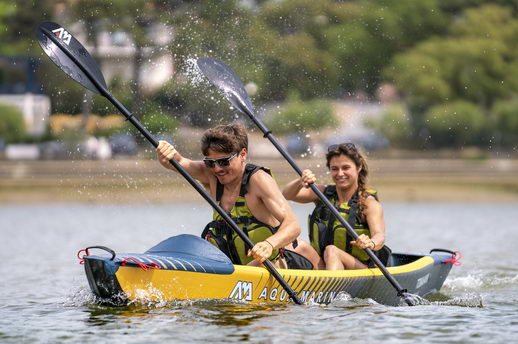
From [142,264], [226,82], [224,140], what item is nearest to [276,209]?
[224,140]

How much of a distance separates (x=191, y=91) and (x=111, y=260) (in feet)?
61.1

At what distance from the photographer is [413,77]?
4641cm

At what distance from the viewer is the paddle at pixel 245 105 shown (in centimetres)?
1020

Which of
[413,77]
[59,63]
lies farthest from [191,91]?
[413,77]

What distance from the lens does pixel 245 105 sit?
1083 cm

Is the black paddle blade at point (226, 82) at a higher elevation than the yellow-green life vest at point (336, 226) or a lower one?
higher

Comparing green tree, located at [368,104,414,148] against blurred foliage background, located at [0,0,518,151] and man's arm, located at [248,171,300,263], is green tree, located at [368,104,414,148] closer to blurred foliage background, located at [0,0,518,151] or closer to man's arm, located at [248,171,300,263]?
blurred foliage background, located at [0,0,518,151]

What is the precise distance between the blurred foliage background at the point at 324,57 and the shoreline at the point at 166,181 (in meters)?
2.12

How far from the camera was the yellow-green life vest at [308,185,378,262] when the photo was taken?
10539mm

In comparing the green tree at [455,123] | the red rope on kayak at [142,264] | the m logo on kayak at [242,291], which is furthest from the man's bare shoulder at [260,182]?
the green tree at [455,123]

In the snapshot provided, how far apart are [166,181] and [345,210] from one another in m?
23.1

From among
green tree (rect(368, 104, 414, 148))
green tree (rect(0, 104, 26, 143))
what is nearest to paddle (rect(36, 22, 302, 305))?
green tree (rect(0, 104, 26, 143))

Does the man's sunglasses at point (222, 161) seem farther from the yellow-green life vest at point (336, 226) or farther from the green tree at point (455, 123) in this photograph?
the green tree at point (455, 123)

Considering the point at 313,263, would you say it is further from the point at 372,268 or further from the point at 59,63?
the point at 59,63
